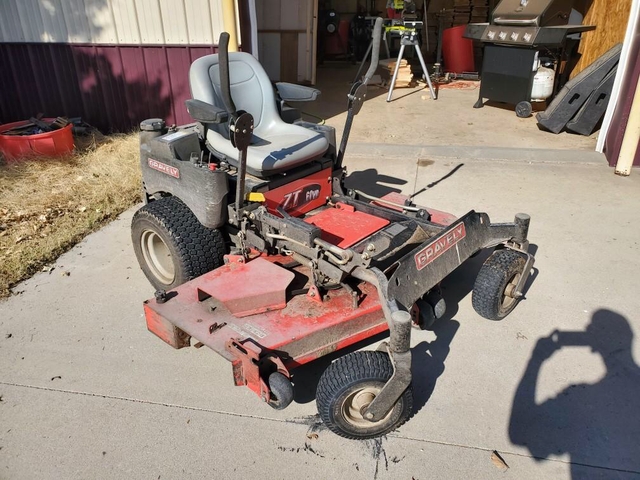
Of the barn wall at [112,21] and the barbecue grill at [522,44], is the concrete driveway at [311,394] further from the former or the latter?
the barbecue grill at [522,44]

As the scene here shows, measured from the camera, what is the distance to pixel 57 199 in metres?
4.85

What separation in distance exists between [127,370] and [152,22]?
15.0ft

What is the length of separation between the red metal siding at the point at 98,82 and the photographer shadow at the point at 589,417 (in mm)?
4959

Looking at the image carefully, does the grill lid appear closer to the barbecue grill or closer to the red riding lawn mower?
the barbecue grill

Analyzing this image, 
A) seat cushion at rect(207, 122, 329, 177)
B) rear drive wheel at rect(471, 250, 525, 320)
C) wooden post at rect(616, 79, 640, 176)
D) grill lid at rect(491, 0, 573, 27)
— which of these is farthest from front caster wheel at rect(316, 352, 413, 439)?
grill lid at rect(491, 0, 573, 27)

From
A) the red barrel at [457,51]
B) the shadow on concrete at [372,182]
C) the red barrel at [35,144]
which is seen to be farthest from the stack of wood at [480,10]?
the red barrel at [35,144]

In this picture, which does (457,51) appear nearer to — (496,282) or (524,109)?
(524,109)

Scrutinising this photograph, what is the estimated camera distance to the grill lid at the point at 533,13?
22.2 feet

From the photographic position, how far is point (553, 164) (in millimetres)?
5574

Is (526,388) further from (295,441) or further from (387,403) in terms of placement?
(295,441)

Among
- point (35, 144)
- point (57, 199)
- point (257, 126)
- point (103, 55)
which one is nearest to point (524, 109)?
point (257, 126)

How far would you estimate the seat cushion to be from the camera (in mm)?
3182

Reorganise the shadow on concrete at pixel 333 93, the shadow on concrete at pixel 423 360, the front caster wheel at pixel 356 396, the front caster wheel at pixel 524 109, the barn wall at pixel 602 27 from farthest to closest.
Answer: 1. the shadow on concrete at pixel 333 93
2. the front caster wheel at pixel 524 109
3. the barn wall at pixel 602 27
4. the shadow on concrete at pixel 423 360
5. the front caster wheel at pixel 356 396

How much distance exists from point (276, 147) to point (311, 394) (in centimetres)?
155
